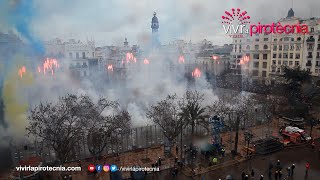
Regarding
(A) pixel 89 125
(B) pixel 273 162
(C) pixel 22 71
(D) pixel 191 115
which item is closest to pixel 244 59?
(D) pixel 191 115

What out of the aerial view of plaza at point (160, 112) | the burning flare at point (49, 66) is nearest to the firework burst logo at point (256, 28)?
the aerial view of plaza at point (160, 112)

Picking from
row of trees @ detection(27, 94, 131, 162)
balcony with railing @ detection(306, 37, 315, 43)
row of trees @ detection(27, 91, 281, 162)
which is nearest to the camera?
row of trees @ detection(27, 94, 131, 162)

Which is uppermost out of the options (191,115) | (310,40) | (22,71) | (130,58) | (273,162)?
(310,40)

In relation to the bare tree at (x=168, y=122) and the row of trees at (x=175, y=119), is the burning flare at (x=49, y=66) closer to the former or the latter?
the bare tree at (x=168, y=122)

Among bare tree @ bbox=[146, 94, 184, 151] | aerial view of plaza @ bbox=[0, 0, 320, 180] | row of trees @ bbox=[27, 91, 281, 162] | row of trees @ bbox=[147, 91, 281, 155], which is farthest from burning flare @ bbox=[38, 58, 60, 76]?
bare tree @ bbox=[146, 94, 184, 151]

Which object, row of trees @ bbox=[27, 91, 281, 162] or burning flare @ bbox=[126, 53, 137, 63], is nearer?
row of trees @ bbox=[27, 91, 281, 162]

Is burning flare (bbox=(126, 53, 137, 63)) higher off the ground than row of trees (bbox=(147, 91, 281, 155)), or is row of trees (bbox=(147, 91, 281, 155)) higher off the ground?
A: burning flare (bbox=(126, 53, 137, 63))

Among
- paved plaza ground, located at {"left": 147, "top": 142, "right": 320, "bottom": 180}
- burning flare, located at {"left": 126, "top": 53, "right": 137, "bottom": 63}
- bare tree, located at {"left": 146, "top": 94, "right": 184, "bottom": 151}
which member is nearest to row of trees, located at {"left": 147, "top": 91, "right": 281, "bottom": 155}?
bare tree, located at {"left": 146, "top": 94, "right": 184, "bottom": 151}

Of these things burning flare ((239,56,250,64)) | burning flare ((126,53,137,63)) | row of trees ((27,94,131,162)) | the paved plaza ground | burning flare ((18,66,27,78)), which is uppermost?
burning flare ((126,53,137,63))

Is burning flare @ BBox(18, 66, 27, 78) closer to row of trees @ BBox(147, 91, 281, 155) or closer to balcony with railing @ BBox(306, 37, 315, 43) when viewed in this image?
row of trees @ BBox(147, 91, 281, 155)

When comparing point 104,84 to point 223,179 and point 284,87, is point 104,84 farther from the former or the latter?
point 223,179

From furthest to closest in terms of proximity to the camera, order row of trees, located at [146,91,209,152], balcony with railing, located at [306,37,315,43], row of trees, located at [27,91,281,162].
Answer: balcony with railing, located at [306,37,315,43], row of trees, located at [146,91,209,152], row of trees, located at [27,91,281,162]

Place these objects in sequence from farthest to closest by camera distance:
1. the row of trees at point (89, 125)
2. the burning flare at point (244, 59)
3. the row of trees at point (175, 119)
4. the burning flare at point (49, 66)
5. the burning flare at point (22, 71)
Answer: the burning flare at point (244, 59), the burning flare at point (49, 66), the burning flare at point (22, 71), the row of trees at point (175, 119), the row of trees at point (89, 125)

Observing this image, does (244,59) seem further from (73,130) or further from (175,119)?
(73,130)
